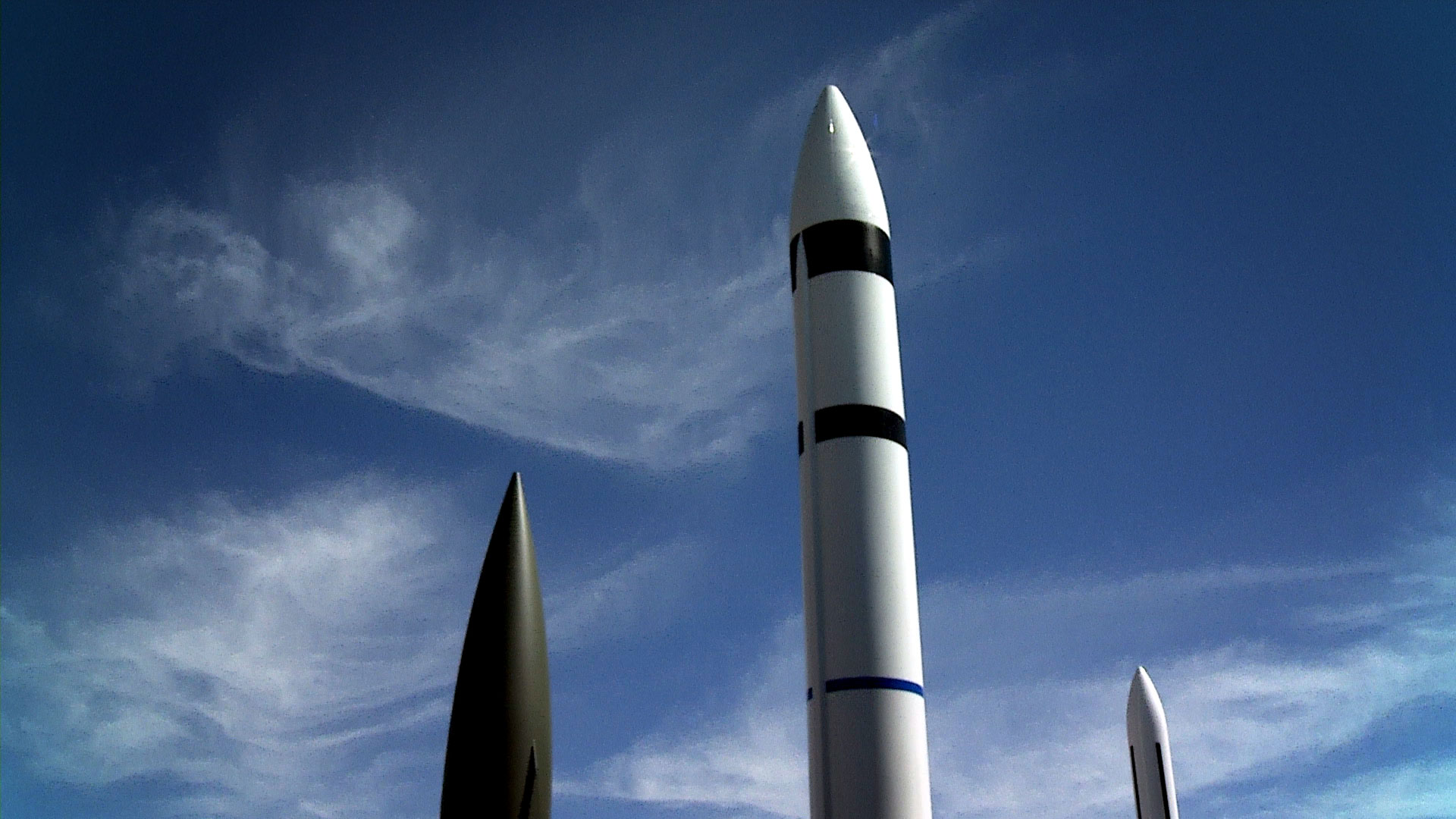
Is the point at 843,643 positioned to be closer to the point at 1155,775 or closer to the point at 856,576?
the point at 856,576

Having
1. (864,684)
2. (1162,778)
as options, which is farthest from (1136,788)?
(864,684)

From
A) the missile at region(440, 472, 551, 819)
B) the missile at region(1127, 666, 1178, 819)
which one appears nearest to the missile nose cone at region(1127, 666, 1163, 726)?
the missile at region(1127, 666, 1178, 819)

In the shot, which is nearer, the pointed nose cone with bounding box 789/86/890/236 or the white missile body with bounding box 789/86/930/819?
the white missile body with bounding box 789/86/930/819

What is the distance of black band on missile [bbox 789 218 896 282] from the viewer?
52.7 ft

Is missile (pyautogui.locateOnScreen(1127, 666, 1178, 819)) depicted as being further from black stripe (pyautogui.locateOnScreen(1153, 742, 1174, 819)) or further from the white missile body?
the white missile body

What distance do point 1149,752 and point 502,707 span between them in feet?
51.4

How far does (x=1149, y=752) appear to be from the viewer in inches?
920

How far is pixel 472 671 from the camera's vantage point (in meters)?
11.7

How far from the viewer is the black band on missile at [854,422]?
15.1 metres

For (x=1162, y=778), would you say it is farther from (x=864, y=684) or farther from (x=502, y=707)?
(x=502, y=707)

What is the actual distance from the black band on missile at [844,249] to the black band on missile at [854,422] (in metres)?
1.88

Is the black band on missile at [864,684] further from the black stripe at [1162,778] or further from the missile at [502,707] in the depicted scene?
the black stripe at [1162,778]

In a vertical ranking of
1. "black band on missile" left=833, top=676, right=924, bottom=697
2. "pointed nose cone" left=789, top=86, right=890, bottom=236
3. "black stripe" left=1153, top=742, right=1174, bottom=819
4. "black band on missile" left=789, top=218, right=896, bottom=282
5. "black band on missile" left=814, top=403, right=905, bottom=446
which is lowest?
"black band on missile" left=833, top=676, right=924, bottom=697

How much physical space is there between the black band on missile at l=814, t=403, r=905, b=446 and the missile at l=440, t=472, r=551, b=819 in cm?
443
